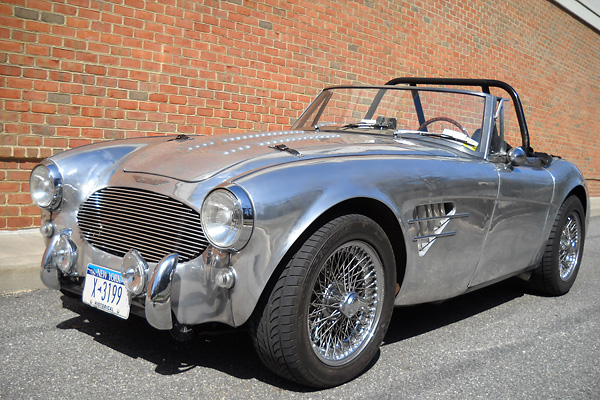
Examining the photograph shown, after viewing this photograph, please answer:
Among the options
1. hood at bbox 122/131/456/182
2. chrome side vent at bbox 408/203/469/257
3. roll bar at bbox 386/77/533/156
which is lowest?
chrome side vent at bbox 408/203/469/257

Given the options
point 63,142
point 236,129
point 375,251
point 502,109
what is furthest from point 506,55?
point 375,251

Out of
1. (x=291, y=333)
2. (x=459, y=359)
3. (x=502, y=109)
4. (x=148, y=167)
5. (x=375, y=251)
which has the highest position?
(x=502, y=109)

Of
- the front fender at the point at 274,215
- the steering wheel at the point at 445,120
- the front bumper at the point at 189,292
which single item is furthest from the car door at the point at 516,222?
the front bumper at the point at 189,292

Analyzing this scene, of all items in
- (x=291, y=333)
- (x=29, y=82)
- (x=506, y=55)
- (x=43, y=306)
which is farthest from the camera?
(x=506, y=55)

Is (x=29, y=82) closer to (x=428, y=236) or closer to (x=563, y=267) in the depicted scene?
(x=428, y=236)

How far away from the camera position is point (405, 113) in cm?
389

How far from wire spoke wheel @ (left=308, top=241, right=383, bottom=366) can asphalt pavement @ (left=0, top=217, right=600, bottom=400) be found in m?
0.17

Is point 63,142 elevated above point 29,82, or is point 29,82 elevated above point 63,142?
point 29,82

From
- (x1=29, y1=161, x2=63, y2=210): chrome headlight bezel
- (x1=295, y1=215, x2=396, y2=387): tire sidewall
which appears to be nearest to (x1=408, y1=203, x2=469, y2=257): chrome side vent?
(x1=295, y1=215, x2=396, y2=387): tire sidewall

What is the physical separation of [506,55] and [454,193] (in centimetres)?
876

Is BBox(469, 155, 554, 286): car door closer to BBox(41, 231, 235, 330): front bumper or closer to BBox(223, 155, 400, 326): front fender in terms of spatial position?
BBox(223, 155, 400, 326): front fender

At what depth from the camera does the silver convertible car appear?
2.31 meters

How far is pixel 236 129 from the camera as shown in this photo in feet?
19.9

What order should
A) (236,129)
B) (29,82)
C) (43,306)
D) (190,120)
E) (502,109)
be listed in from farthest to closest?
(236,129), (190,120), (29,82), (502,109), (43,306)
